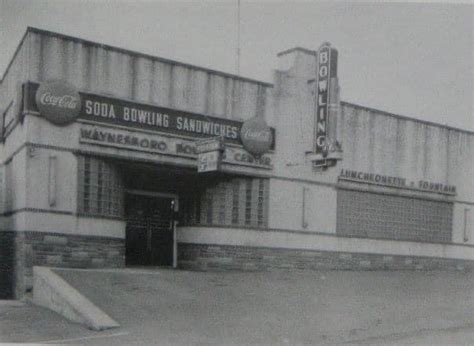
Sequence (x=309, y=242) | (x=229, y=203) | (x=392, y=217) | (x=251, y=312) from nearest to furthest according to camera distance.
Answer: (x=251, y=312)
(x=229, y=203)
(x=309, y=242)
(x=392, y=217)

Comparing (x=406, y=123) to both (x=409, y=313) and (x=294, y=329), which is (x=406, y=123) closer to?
(x=409, y=313)

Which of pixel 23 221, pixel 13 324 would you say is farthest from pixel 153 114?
pixel 13 324

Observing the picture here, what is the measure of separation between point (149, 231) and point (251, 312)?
699 centimetres

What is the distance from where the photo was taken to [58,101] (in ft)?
53.5

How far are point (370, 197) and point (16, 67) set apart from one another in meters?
11.8

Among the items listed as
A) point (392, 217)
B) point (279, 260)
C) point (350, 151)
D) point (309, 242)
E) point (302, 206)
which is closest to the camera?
point (279, 260)

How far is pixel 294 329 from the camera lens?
1226 centimetres

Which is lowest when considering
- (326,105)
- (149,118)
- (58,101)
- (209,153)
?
(209,153)

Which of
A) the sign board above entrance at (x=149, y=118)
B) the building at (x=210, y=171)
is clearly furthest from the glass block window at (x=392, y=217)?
the sign board above entrance at (x=149, y=118)

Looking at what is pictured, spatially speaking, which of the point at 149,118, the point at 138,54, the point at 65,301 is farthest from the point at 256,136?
the point at 65,301

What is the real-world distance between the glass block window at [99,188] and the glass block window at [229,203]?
2.58 metres

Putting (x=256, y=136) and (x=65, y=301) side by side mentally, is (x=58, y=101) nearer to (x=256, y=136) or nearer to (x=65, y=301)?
(x=65, y=301)

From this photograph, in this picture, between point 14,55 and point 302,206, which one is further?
point 302,206

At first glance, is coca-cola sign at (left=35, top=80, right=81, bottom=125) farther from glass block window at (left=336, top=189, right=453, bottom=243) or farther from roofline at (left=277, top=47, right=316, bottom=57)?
glass block window at (left=336, top=189, right=453, bottom=243)
